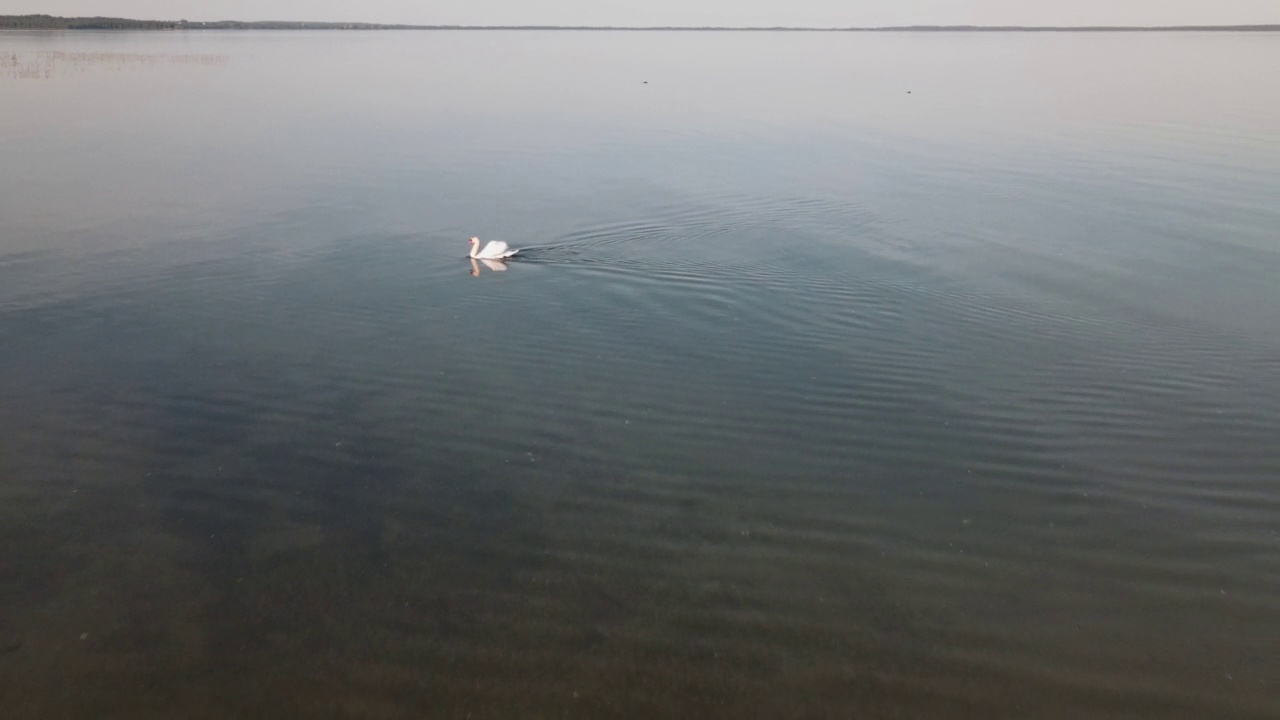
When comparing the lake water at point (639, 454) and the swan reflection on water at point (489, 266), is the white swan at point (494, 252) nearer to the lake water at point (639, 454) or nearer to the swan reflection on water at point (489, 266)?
the swan reflection on water at point (489, 266)

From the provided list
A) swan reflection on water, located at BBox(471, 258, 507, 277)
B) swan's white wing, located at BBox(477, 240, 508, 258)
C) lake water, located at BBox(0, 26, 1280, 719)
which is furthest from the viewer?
swan's white wing, located at BBox(477, 240, 508, 258)

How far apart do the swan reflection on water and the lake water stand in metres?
0.20

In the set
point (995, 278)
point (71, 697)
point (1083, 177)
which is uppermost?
point (1083, 177)

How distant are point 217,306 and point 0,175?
45.0ft

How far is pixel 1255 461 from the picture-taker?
836 cm

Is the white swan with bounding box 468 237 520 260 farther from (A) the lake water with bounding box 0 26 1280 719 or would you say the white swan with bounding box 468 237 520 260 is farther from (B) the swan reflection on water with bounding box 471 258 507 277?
(A) the lake water with bounding box 0 26 1280 719

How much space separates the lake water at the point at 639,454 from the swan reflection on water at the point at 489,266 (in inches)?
8.1

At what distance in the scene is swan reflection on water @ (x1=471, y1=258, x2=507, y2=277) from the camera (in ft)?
48.9

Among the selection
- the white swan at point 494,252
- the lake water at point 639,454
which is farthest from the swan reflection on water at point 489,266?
the lake water at point 639,454

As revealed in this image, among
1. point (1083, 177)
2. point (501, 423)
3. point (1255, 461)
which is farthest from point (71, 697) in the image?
point (1083, 177)

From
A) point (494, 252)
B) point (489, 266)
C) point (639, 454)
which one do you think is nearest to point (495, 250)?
point (494, 252)

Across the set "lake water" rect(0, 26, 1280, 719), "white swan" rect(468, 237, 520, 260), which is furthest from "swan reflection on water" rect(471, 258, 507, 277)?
"lake water" rect(0, 26, 1280, 719)

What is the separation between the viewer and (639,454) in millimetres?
8672

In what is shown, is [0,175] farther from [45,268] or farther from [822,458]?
[822,458]
